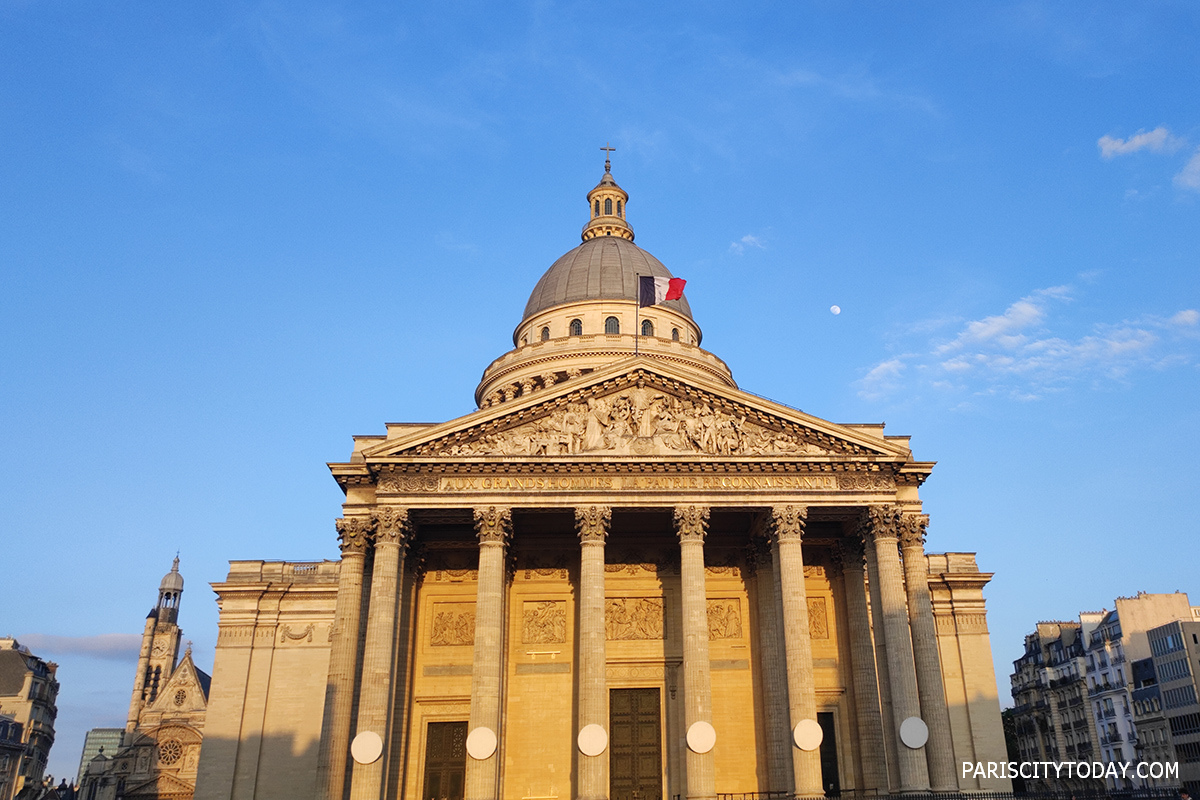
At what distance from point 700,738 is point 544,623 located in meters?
9.25

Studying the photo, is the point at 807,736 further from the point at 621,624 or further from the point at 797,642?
the point at 621,624

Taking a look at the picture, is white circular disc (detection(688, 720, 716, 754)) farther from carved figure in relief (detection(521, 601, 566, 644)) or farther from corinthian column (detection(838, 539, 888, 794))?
carved figure in relief (detection(521, 601, 566, 644))

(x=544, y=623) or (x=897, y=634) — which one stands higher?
(x=544, y=623)

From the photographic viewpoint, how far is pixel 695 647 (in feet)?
103

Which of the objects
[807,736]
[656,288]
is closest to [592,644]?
[807,736]

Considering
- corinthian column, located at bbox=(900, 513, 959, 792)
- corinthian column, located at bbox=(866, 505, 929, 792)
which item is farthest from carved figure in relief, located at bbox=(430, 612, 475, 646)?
corinthian column, located at bbox=(900, 513, 959, 792)

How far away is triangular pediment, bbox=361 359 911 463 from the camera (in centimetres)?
3347

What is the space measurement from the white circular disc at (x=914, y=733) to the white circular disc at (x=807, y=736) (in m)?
2.93

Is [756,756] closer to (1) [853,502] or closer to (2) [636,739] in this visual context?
(2) [636,739]

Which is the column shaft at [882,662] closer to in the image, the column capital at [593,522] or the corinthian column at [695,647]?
the corinthian column at [695,647]

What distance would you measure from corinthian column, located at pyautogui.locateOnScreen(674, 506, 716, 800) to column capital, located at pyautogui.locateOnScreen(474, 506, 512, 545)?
20.2ft

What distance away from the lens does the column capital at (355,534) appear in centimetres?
3319

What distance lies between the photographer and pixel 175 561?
11281cm

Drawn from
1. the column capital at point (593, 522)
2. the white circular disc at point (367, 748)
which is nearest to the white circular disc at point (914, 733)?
the column capital at point (593, 522)
